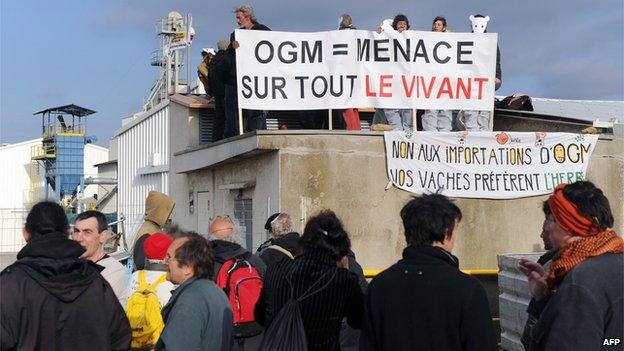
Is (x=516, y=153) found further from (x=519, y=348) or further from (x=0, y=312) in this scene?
(x=0, y=312)

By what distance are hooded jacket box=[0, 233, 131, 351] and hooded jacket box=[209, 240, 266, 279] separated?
5.98 ft

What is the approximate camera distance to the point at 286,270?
490 centimetres

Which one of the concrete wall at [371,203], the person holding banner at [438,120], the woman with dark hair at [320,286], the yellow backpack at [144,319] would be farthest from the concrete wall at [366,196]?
the woman with dark hair at [320,286]

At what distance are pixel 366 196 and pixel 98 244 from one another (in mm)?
5273

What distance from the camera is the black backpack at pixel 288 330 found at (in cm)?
460

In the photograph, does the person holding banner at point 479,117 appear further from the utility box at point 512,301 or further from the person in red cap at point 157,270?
the person in red cap at point 157,270

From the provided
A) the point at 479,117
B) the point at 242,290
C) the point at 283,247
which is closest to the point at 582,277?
the point at 242,290

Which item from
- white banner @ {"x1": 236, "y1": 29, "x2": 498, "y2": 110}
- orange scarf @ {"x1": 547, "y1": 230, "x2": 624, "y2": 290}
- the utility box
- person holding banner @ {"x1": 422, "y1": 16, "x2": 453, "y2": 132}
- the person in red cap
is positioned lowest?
the utility box

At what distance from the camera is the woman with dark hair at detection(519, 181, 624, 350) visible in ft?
11.0

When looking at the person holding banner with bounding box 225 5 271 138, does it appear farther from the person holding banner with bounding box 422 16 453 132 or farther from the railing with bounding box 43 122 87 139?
the railing with bounding box 43 122 87 139

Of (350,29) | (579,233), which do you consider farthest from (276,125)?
(579,233)

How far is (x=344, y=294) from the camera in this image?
474 cm

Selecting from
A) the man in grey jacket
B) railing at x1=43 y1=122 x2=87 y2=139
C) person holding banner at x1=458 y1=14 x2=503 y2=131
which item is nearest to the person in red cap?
the man in grey jacket

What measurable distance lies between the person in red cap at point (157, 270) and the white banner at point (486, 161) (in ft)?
16.0
